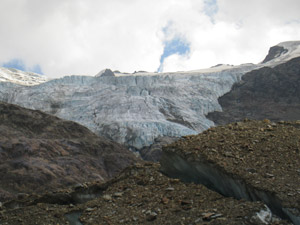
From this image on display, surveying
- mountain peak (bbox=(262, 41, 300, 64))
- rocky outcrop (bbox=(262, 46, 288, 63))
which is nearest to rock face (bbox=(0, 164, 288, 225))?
mountain peak (bbox=(262, 41, 300, 64))

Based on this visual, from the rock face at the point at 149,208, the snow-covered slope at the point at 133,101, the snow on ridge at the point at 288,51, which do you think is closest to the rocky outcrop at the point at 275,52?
the snow on ridge at the point at 288,51

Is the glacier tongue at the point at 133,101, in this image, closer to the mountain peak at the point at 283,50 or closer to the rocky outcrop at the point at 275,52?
the mountain peak at the point at 283,50

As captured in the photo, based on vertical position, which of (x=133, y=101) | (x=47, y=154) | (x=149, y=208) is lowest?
(x=47, y=154)

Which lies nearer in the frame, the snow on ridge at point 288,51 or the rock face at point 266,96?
the rock face at point 266,96

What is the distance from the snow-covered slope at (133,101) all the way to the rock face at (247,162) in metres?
43.4

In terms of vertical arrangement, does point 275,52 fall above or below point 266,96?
above

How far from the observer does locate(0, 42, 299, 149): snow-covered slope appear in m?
53.4

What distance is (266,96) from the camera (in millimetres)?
75812

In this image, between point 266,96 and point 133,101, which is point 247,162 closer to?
point 133,101

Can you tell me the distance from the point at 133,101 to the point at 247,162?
53.7 m

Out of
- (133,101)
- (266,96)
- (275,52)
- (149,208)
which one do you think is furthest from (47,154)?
(275,52)

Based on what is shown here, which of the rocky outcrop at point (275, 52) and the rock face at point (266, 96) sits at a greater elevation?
the rocky outcrop at point (275, 52)

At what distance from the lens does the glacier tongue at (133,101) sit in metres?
53.4

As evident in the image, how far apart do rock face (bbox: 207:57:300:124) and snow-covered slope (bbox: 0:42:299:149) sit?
2467 millimetres
